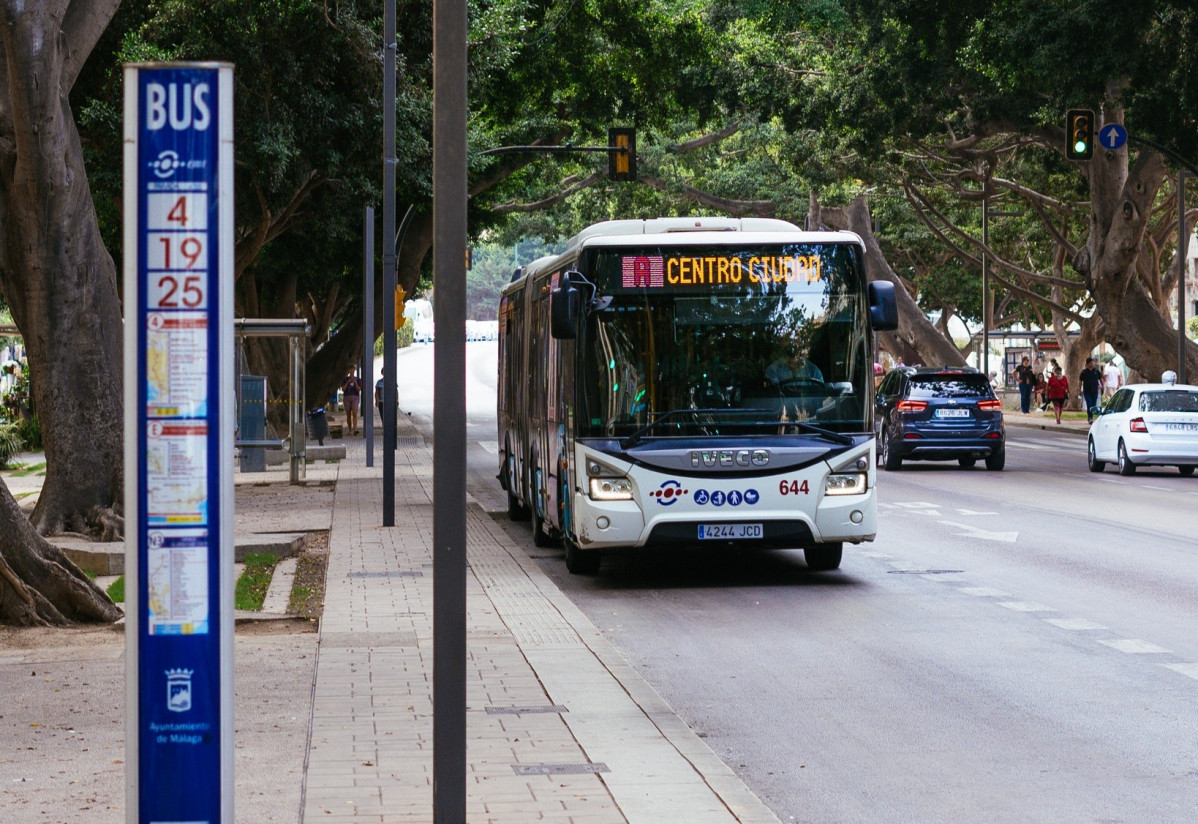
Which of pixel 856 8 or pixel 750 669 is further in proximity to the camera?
pixel 856 8

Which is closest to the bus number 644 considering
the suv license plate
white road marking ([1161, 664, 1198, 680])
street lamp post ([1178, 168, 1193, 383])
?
the suv license plate

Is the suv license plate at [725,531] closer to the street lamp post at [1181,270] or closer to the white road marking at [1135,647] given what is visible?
the white road marking at [1135,647]

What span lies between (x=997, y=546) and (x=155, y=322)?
43.3 feet

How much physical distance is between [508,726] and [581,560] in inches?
264

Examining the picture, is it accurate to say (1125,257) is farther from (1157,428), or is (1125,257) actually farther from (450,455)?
(450,455)

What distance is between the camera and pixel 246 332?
26.8 meters

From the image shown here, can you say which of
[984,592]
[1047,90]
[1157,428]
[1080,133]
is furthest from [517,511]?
[1047,90]

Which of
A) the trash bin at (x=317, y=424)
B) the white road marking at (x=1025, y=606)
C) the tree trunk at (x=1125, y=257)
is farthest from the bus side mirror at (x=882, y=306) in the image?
the trash bin at (x=317, y=424)

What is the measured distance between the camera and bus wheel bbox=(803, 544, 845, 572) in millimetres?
14235

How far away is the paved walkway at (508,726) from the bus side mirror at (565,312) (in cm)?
201

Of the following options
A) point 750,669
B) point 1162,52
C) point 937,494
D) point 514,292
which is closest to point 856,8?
point 1162,52

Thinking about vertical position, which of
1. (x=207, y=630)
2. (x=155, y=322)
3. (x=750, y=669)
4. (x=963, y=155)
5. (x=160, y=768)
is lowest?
(x=750, y=669)

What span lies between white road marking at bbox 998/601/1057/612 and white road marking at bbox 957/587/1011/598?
1.16 feet

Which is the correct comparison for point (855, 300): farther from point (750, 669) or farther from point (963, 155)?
point (963, 155)
